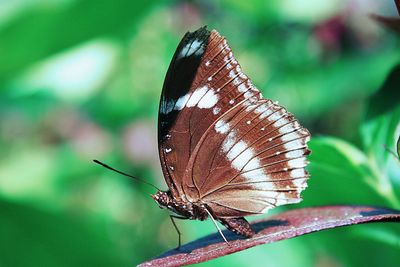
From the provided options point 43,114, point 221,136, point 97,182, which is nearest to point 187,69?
point 221,136

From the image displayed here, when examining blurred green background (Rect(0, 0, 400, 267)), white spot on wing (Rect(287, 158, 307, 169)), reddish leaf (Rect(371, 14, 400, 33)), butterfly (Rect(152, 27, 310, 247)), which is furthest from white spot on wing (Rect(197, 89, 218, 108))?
blurred green background (Rect(0, 0, 400, 267))

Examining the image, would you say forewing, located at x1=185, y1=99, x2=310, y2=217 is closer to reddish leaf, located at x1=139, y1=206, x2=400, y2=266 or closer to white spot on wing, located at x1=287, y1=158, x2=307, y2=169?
white spot on wing, located at x1=287, y1=158, x2=307, y2=169

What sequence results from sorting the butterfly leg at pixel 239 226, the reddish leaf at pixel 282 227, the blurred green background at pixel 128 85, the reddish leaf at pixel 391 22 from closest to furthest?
the reddish leaf at pixel 282 227 → the reddish leaf at pixel 391 22 → the butterfly leg at pixel 239 226 → the blurred green background at pixel 128 85

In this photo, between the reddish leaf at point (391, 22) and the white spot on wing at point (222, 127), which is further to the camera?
the white spot on wing at point (222, 127)

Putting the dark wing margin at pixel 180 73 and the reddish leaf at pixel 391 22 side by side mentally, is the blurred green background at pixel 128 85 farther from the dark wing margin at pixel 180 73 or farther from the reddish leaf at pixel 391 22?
the reddish leaf at pixel 391 22

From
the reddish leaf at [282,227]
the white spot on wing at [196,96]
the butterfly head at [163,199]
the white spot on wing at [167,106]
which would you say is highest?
the white spot on wing at [167,106]

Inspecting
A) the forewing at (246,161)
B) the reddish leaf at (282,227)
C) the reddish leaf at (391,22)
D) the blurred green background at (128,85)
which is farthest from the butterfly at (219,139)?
the blurred green background at (128,85)

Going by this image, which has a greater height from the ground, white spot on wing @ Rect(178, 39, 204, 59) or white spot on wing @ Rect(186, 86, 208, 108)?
white spot on wing @ Rect(178, 39, 204, 59)
